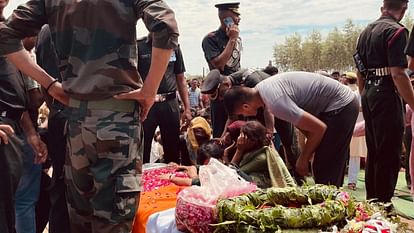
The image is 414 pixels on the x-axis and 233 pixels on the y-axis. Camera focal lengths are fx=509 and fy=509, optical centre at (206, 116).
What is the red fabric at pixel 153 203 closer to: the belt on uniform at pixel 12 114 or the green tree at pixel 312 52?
the belt on uniform at pixel 12 114

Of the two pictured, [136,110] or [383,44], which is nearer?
[136,110]

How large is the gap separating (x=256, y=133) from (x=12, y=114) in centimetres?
159

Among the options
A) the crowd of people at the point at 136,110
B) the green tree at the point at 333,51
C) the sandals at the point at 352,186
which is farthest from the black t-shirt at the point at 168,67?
the green tree at the point at 333,51

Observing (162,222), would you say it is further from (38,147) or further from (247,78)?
(247,78)

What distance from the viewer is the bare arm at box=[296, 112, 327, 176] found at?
3256mm

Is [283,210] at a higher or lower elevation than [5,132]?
lower

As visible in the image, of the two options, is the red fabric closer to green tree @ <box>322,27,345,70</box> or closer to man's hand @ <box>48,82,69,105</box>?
man's hand @ <box>48,82,69,105</box>

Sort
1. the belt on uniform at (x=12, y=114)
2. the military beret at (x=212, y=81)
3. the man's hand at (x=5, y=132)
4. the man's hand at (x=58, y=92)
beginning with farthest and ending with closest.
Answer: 1. the military beret at (x=212, y=81)
2. the belt on uniform at (x=12, y=114)
3. the man's hand at (x=5, y=132)
4. the man's hand at (x=58, y=92)

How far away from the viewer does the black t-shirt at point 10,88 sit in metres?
2.90

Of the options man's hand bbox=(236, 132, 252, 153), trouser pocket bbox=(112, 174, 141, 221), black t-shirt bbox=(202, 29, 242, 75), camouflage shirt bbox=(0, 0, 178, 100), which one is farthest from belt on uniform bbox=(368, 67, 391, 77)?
trouser pocket bbox=(112, 174, 141, 221)

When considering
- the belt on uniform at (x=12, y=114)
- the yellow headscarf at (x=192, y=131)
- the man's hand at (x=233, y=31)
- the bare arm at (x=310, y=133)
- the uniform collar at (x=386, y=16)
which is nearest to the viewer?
the belt on uniform at (x=12, y=114)

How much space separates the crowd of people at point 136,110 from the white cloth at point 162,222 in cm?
44

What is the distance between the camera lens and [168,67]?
4.56 metres

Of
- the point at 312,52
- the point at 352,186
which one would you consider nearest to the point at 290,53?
the point at 312,52
